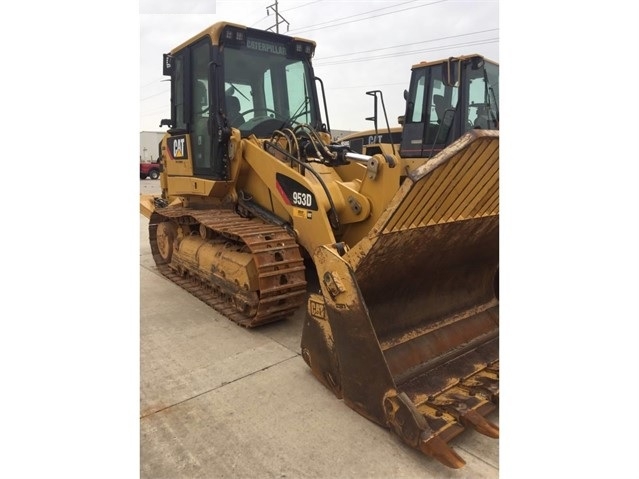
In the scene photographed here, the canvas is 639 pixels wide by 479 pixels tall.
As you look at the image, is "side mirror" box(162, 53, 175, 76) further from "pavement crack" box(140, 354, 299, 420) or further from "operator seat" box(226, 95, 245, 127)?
"pavement crack" box(140, 354, 299, 420)

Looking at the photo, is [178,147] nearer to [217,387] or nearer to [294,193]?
[294,193]

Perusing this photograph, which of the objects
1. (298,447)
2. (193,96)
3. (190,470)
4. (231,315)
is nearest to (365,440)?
(298,447)

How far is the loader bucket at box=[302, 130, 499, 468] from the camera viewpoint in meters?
2.39

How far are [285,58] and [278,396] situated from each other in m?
3.97

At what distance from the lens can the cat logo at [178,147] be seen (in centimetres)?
556

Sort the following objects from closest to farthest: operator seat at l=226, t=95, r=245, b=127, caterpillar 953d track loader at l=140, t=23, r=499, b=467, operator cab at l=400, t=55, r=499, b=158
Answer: caterpillar 953d track loader at l=140, t=23, r=499, b=467, operator seat at l=226, t=95, r=245, b=127, operator cab at l=400, t=55, r=499, b=158

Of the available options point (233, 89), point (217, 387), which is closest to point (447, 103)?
point (233, 89)

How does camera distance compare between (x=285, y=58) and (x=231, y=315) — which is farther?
(x=285, y=58)

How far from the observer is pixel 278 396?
2.88 metres

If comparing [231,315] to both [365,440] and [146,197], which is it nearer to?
[365,440]

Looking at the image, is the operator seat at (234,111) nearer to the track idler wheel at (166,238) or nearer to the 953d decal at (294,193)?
the 953d decal at (294,193)

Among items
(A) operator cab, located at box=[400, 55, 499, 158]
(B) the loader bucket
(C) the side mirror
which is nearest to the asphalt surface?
(B) the loader bucket

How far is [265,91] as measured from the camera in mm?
5207

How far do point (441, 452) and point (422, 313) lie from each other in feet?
3.90
